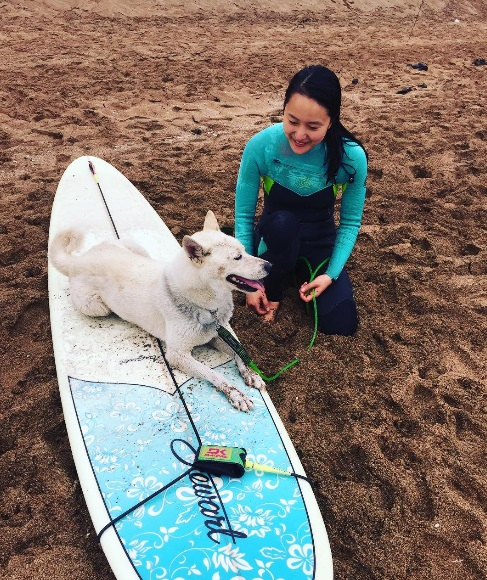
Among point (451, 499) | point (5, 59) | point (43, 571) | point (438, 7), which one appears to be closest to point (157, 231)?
point (43, 571)

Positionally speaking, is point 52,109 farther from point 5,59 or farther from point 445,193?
point 445,193

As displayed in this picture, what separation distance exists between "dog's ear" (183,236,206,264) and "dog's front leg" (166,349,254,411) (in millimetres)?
628

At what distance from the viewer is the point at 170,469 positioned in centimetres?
231

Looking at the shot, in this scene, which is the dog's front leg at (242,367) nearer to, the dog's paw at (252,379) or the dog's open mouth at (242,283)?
the dog's paw at (252,379)

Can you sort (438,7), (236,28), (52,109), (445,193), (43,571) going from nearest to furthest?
1. (43,571)
2. (445,193)
3. (52,109)
4. (236,28)
5. (438,7)

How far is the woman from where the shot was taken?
10.2ft

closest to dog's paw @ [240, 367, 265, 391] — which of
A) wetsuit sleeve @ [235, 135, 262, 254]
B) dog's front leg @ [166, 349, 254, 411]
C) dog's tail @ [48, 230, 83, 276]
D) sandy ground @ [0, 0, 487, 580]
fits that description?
dog's front leg @ [166, 349, 254, 411]

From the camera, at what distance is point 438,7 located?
19688 mm

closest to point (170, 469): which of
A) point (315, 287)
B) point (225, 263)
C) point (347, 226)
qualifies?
point (225, 263)

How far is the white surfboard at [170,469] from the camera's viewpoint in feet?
6.53

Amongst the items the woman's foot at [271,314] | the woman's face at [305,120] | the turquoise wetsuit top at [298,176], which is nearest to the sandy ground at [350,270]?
the woman's foot at [271,314]

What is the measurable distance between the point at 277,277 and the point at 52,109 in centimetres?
551

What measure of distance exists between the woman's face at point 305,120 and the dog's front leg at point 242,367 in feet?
4.46

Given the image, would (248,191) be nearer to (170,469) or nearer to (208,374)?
(208,374)
